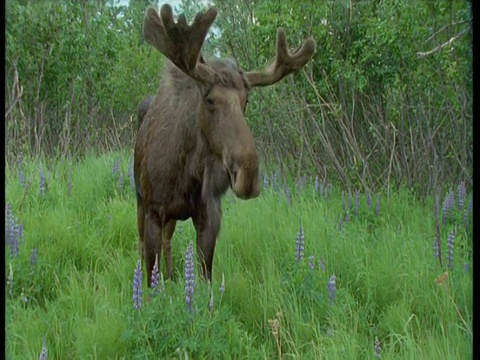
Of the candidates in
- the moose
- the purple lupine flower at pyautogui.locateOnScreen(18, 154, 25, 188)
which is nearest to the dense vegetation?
the purple lupine flower at pyautogui.locateOnScreen(18, 154, 25, 188)

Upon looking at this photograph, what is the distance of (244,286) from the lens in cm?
229

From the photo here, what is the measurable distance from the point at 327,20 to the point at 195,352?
6.07 feet

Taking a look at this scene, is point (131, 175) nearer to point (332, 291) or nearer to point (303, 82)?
point (303, 82)

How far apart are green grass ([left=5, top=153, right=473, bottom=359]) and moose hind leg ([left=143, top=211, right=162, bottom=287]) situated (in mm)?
64

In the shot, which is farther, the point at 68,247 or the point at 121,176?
the point at 121,176

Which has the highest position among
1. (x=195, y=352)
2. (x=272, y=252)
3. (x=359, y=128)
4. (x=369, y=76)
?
(x=369, y=76)

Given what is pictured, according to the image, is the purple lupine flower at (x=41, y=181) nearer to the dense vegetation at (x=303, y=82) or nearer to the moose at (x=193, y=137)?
the dense vegetation at (x=303, y=82)

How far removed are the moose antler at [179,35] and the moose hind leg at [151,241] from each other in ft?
2.85

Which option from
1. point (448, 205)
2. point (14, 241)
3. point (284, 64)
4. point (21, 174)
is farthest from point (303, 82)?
point (14, 241)

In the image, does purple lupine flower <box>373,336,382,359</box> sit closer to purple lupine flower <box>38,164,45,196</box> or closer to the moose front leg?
the moose front leg

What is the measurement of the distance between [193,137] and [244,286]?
81 cm

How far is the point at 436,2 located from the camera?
1.68m
